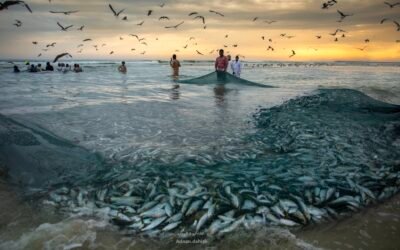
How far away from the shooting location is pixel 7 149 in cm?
795

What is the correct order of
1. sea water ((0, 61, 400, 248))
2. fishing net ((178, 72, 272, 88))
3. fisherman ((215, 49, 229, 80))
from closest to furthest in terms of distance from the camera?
sea water ((0, 61, 400, 248)) → fisherman ((215, 49, 229, 80)) → fishing net ((178, 72, 272, 88))

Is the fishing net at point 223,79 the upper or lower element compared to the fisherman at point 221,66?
lower

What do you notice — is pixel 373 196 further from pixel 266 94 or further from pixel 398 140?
pixel 266 94

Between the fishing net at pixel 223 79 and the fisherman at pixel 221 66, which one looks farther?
the fishing net at pixel 223 79

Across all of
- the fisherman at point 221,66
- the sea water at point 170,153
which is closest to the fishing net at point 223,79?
the fisherman at point 221,66

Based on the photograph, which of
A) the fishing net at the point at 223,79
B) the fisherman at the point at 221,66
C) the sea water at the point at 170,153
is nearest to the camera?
the sea water at the point at 170,153

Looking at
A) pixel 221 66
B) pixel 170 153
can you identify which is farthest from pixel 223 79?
pixel 170 153

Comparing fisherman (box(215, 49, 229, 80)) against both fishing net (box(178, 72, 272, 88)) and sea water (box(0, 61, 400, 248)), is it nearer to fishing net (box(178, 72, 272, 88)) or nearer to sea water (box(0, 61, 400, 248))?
fishing net (box(178, 72, 272, 88))

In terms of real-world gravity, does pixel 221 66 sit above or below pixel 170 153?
A: above

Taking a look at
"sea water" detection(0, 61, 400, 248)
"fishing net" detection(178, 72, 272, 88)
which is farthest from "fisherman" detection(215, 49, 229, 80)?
"sea water" detection(0, 61, 400, 248)

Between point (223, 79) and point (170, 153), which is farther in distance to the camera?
point (223, 79)

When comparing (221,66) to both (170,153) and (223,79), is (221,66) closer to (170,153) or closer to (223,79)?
(223,79)

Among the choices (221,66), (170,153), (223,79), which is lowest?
(170,153)

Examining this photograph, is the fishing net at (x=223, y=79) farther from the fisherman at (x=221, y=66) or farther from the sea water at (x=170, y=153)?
the sea water at (x=170, y=153)
